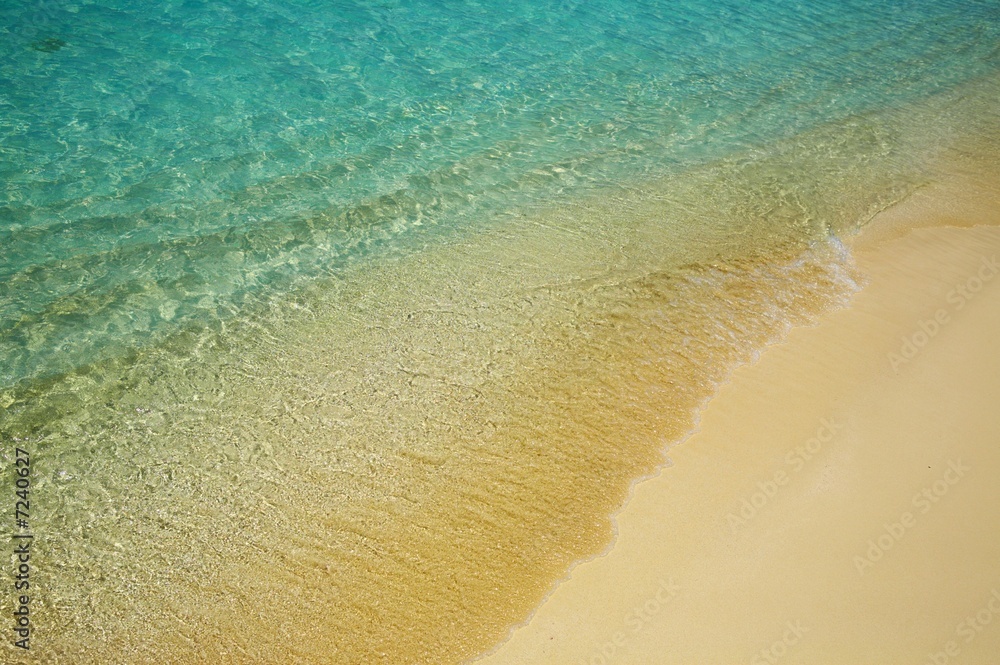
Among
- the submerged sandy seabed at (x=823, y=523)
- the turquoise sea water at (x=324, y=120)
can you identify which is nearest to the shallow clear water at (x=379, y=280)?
the turquoise sea water at (x=324, y=120)

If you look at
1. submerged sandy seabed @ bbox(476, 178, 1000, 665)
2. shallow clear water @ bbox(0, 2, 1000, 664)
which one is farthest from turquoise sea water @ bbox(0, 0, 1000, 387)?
submerged sandy seabed @ bbox(476, 178, 1000, 665)

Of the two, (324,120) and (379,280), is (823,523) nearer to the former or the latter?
(379,280)

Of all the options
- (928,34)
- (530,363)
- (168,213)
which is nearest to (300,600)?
(530,363)

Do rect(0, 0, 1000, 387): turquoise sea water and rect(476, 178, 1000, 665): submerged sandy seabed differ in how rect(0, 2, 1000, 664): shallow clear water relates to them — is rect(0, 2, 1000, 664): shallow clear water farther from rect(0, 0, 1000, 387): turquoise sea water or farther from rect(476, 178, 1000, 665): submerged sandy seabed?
rect(476, 178, 1000, 665): submerged sandy seabed

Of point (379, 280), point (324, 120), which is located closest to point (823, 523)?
point (379, 280)

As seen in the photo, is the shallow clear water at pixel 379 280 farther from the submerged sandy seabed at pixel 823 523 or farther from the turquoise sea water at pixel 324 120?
the submerged sandy seabed at pixel 823 523

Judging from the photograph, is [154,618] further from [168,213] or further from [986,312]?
[986,312]

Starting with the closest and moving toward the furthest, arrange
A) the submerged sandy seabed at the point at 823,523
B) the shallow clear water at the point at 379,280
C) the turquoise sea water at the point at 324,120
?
the submerged sandy seabed at the point at 823,523 < the shallow clear water at the point at 379,280 < the turquoise sea water at the point at 324,120
